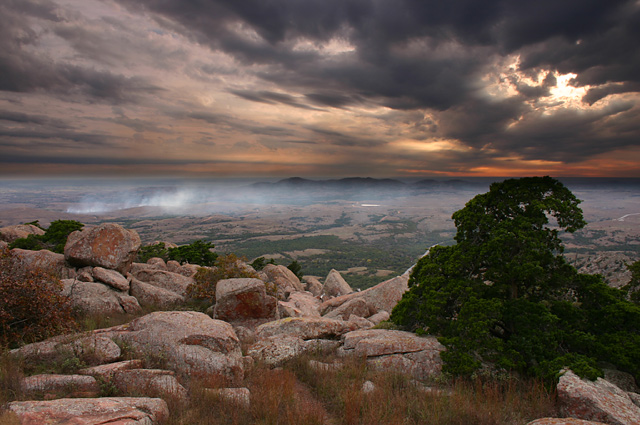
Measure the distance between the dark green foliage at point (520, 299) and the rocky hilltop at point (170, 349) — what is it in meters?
0.83

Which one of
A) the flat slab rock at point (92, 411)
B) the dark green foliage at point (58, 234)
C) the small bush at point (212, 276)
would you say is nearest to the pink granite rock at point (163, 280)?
the small bush at point (212, 276)

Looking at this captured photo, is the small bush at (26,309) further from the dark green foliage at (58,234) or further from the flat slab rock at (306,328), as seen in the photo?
the dark green foliage at (58,234)

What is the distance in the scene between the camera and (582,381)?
7234mm

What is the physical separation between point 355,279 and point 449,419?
78410 millimetres

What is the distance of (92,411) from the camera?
5465mm

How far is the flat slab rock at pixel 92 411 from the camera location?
5.06 meters

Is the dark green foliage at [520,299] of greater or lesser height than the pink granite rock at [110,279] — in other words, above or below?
above

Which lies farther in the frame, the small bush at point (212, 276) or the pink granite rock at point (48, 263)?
the small bush at point (212, 276)

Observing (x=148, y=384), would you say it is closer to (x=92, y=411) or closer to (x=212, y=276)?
(x=92, y=411)

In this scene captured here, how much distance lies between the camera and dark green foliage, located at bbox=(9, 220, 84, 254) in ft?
82.5

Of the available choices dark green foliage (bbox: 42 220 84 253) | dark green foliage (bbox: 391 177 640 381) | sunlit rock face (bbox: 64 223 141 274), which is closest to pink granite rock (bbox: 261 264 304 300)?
sunlit rock face (bbox: 64 223 141 274)

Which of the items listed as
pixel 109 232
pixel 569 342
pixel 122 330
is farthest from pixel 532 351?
pixel 109 232

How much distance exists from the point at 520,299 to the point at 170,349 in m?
11.3

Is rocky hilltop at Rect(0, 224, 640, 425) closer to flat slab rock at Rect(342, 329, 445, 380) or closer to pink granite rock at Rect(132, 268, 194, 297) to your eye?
flat slab rock at Rect(342, 329, 445, 380)
